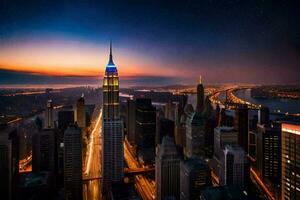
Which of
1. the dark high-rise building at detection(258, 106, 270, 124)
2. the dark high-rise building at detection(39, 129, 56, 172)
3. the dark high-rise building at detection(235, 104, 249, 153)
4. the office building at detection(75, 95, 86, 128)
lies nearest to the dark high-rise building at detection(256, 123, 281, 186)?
the dark high-rise building at detection(258, 106, 270, 124)

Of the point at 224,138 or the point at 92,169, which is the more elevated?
the point at 224,138

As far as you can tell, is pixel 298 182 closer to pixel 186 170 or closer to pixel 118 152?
pixel 186 170

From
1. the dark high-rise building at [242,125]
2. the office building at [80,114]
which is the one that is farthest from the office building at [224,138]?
the office building at [80,114]

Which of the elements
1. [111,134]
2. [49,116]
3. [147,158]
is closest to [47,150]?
[49,116]

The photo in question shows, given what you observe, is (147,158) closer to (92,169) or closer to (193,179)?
(92,169)

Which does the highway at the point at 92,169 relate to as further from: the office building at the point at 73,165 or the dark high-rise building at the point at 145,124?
the dark high-rise building at the point at 145,124

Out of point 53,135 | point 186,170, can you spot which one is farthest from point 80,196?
point 186,170
